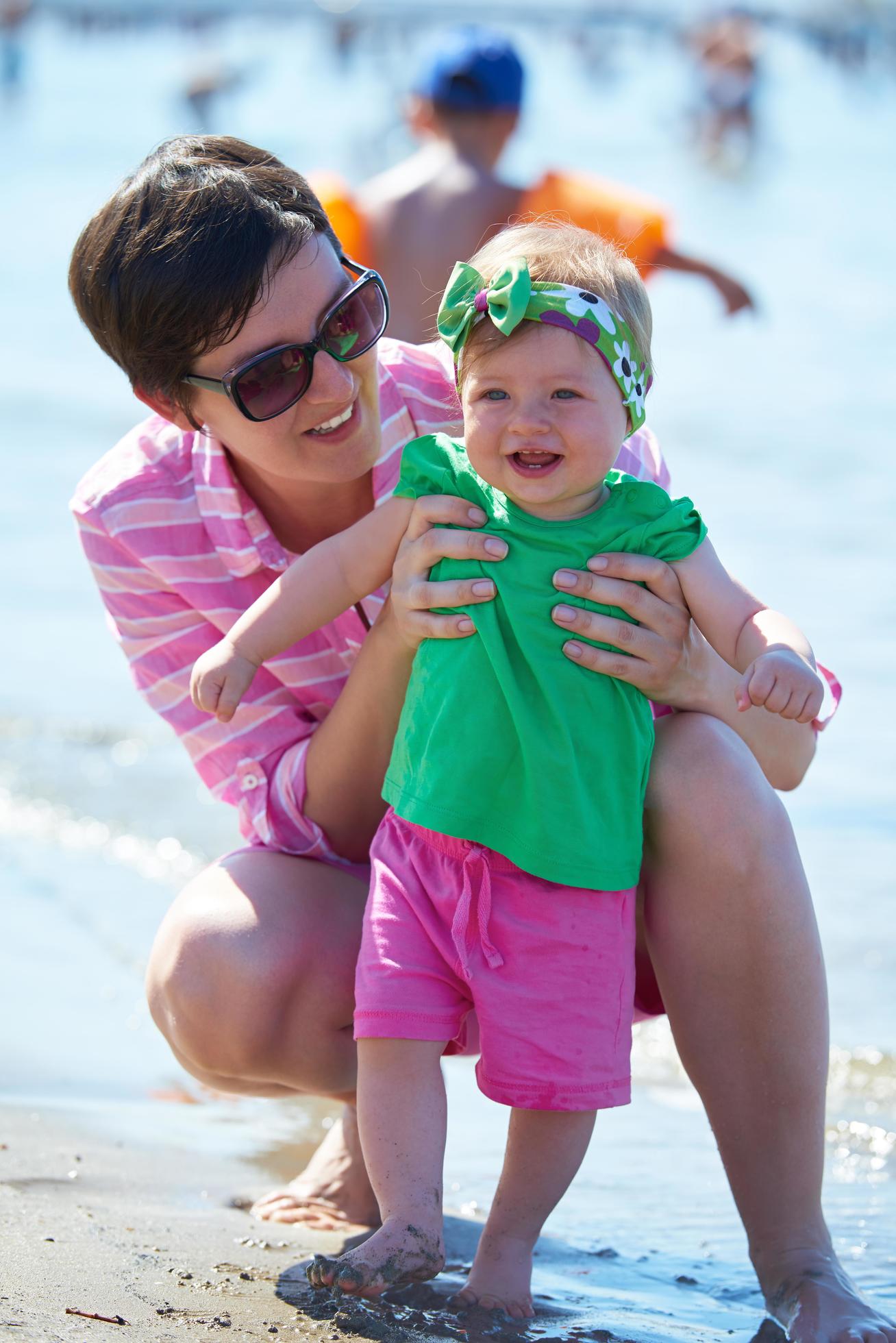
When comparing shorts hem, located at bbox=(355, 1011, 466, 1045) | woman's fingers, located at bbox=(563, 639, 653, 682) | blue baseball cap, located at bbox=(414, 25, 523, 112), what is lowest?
shorts hem, located at bbox=(355, 1011, 466, 1045)

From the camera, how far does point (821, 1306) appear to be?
186 centimetres

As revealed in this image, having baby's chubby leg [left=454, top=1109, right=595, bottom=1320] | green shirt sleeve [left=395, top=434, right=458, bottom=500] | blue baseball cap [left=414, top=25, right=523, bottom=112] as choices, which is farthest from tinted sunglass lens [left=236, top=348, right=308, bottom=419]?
blue baseball cap [left=414, top=25, right=523, bottom=112]

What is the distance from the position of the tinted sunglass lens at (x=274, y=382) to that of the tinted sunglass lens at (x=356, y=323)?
0.05 metres

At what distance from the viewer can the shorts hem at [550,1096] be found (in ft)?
6.04

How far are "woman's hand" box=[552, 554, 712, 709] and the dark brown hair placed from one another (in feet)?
1.90

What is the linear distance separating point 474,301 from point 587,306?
0.13m

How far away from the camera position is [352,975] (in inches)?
86.2

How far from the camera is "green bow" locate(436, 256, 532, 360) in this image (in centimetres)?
181

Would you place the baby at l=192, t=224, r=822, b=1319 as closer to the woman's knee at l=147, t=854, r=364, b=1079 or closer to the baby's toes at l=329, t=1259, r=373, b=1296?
the baby's toes at l=329, t=1259, r=373, b=1296

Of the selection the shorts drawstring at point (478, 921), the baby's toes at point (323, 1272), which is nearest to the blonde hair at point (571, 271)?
the shorts drawstring at point (478, 921)

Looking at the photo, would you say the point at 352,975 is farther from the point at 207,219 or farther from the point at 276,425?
the point at 207,219

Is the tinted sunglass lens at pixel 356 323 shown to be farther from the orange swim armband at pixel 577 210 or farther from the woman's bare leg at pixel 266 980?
the orange swim armband at pixel 577 210

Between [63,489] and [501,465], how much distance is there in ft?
20.7

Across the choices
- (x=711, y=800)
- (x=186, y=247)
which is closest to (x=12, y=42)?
(x=186, y=247)
